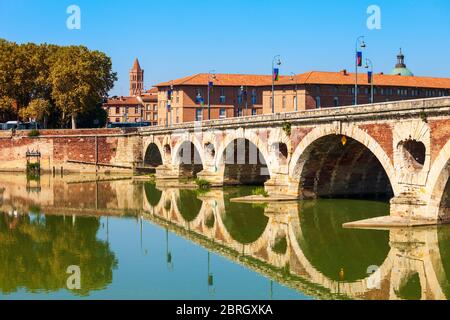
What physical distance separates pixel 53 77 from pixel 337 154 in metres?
45.1

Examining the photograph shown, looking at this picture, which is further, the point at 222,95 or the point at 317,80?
the point at 222,95

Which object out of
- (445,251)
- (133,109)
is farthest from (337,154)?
(133,109)

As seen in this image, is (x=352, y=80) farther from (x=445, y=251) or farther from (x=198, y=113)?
(x=445, y=251)

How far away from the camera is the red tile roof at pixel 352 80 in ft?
307

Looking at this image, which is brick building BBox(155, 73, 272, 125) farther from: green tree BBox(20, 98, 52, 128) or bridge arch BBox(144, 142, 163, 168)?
green tree BBox(20, 98, 52, 128)

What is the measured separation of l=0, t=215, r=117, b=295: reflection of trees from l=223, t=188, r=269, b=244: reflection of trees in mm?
6541

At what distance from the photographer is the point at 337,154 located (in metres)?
41.9

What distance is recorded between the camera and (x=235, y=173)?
55.9 meters

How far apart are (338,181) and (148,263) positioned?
19650mm

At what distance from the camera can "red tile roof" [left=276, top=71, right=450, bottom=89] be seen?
93438 millimetres

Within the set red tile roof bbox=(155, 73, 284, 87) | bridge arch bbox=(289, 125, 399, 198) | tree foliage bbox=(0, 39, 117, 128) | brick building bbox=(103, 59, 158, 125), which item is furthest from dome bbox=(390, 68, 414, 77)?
bridge arch bbox=(289, 125, 399, 198)

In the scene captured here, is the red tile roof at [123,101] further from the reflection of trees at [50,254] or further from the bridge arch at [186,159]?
the reflection of trees at [50,254]
